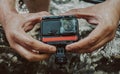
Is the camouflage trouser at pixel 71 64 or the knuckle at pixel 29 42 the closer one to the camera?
the knuckle at pixel 29 42

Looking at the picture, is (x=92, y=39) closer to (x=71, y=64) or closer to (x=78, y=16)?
(x=78, y=16)

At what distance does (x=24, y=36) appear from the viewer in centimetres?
119

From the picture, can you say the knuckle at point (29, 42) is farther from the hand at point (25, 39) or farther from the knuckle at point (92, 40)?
the knuckle at point (92, 40)

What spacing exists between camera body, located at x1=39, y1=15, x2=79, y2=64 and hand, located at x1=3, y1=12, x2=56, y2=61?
0.03 meters

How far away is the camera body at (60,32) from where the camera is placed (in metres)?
1.17

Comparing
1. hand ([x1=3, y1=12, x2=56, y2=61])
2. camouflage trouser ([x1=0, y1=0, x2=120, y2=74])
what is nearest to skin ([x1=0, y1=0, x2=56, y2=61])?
hand ([x1=3, y1=12, x2=56, y2=61])

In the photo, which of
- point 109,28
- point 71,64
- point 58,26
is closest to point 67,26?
point 58,26

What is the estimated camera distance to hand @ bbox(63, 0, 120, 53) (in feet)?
3.83

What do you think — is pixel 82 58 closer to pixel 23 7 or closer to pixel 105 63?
pixel 105 63

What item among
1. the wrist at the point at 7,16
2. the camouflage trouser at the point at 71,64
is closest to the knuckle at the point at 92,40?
the wrist at the point at 7,16

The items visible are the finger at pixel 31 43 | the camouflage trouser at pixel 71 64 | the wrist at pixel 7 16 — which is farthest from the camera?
the camouflage trouser at pixel 71 64

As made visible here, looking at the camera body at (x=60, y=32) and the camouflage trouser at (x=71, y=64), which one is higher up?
the camera body at (x=60, y=32)

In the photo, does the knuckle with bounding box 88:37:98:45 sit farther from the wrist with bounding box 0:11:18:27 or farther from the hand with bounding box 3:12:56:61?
the wrist with bounding box 0:11:18:27

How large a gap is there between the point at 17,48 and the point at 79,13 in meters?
0.23
